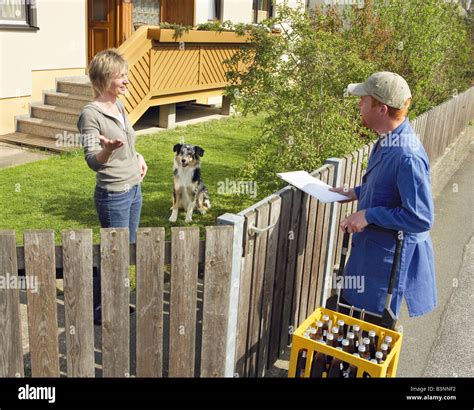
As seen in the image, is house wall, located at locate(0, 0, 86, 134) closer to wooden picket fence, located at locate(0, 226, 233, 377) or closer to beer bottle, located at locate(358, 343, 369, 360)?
wooden picket fence, located at locate(0, 226, 233, 377)

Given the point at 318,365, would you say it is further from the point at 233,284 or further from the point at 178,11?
the point at 178,11

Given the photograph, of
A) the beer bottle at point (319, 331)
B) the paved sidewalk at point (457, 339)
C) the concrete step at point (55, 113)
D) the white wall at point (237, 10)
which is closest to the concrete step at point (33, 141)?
the concrete step at point (55, 113)

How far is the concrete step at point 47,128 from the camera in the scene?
410 inches

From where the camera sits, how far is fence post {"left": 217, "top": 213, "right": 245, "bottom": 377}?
9.72ft

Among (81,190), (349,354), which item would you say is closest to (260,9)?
(81,190)

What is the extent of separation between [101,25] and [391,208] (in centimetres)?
1248

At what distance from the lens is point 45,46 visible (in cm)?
1141

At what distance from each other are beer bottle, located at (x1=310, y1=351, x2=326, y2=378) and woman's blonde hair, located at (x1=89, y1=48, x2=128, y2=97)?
8.05 feet

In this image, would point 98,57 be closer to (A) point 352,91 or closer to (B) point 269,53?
(A) point 352,91

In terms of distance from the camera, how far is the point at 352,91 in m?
3.18

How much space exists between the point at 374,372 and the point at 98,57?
114 inches

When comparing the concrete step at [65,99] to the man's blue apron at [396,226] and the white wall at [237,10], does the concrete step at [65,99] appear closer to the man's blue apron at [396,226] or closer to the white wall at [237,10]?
the white wall at [237,10]

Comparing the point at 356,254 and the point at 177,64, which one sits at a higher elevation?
the point at 177,64

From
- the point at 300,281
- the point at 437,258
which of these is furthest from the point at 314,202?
the point at 437,258
